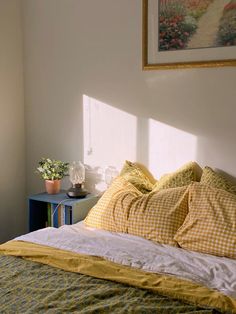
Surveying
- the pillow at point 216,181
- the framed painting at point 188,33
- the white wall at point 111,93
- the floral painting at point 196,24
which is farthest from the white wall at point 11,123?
the pillow at point 216,181

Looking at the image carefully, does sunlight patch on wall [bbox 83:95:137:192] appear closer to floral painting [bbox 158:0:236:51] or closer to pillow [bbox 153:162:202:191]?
pillow [bbox 153:162:202:191]

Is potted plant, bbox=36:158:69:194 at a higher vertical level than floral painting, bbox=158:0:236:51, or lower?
lower

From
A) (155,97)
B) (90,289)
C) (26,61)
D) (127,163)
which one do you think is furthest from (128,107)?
(90,289)

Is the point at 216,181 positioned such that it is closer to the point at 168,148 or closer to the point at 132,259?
the point at 168,148

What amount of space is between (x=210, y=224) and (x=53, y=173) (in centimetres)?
137

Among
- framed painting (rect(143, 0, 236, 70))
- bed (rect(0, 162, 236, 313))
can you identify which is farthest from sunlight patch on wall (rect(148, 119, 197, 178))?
framed painting (rect(143, 0, 236, 70))

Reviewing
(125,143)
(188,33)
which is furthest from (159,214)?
(188,33)

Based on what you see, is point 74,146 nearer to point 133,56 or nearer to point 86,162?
point 86,162

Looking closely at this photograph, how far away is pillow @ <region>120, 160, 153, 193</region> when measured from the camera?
8.94ft

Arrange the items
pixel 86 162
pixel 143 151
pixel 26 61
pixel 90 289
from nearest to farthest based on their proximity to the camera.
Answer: pixel 90 289 < pixel 143 151 < pixel 86 162 < pixel 26 61

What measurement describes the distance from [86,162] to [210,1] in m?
1.48

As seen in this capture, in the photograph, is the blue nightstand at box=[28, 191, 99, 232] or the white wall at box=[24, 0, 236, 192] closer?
the white wall at box=[24, 0, 236, 192]

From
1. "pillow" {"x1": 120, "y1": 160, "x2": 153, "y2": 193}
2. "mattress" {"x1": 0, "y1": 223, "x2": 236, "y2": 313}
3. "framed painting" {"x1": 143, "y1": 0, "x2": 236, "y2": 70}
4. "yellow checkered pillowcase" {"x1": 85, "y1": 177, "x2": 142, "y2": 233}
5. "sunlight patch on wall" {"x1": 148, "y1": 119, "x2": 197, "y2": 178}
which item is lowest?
"mattress" {"x1": 0, "y1": 223, "x2": 236, "y2": 313}

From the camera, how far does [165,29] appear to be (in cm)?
271
